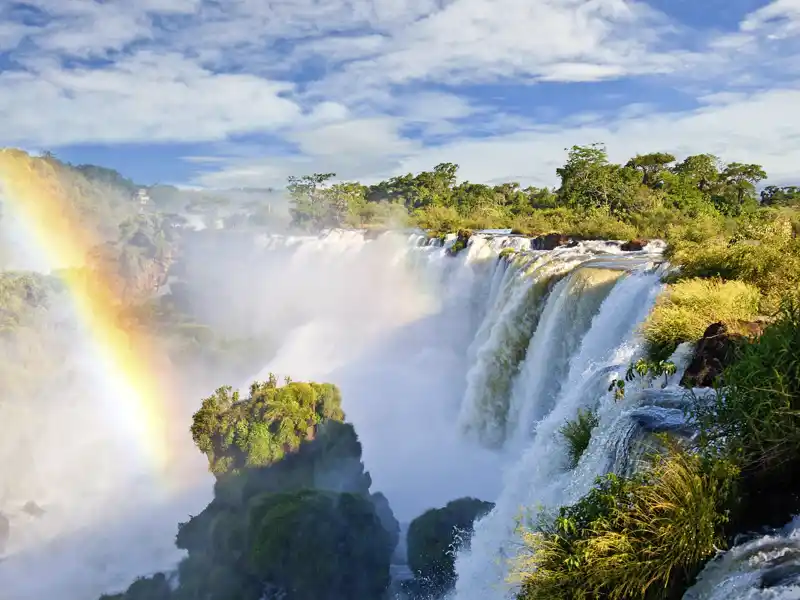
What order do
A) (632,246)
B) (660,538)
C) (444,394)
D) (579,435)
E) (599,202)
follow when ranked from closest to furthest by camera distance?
(660,538) < (579,435) < (632,246) < (444,394) < (599,202)

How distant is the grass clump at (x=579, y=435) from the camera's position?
20.9ft

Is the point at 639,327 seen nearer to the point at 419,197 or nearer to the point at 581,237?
the point at 581,237

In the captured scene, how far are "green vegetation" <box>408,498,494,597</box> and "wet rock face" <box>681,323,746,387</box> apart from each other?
6211 millimetres

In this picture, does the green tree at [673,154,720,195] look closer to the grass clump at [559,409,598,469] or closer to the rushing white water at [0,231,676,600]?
the rushing white water at [0,231,676,600]

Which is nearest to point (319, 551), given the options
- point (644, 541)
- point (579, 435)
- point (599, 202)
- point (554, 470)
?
point (554, 470)

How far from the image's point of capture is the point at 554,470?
22.0 feet

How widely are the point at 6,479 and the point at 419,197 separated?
4329cm

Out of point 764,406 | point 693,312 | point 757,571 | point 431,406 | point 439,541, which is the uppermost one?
point 431,406

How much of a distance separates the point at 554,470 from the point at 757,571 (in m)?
3.26

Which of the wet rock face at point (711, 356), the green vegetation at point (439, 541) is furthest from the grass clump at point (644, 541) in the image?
the green vegetation at point (439, 541)

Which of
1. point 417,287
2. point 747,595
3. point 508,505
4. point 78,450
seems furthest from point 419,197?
point 747,595

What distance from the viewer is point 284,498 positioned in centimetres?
1193

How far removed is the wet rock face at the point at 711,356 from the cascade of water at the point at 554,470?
0.84 meters

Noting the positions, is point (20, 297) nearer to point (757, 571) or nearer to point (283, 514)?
point (283, 514)
